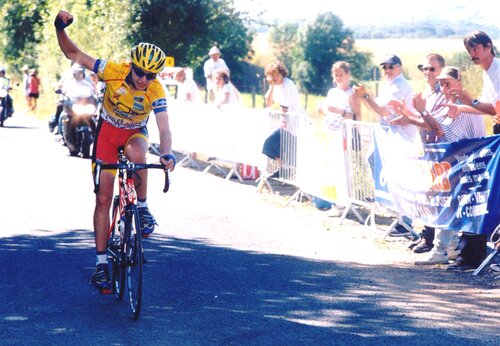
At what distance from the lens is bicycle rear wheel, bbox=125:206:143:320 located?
7.10 metres

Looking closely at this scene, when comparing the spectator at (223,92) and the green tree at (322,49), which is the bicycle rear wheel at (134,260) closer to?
the spectator at (223,92)

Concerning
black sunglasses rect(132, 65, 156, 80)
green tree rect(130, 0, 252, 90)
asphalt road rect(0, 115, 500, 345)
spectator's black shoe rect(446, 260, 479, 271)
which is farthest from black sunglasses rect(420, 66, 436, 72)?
green tree rect(130, 0, 252, 90)

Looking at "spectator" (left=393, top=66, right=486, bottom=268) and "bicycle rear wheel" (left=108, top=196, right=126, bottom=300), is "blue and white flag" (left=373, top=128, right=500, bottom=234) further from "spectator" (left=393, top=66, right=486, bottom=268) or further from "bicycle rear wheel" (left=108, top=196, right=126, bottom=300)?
"bicycle rear wheel" (left=108, top=196, right=126, bottom=300)

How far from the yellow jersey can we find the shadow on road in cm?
149

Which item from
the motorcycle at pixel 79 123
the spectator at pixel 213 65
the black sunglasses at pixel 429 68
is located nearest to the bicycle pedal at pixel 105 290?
the black sunglasses at pixel 429 68

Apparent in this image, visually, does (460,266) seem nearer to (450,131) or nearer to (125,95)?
(450,131)

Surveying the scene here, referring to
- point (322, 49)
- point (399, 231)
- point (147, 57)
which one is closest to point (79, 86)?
point (399, 231)

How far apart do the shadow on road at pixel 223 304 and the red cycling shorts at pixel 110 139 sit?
113cm

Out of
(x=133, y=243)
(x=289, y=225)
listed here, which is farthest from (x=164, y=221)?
(x=133, y=243)

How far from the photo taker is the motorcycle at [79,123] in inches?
802

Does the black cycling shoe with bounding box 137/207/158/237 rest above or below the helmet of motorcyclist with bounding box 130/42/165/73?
below

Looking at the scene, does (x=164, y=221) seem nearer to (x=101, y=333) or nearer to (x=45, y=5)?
(x=101, y=333)

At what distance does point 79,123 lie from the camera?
20766 mm

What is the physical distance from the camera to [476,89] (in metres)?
24.9
